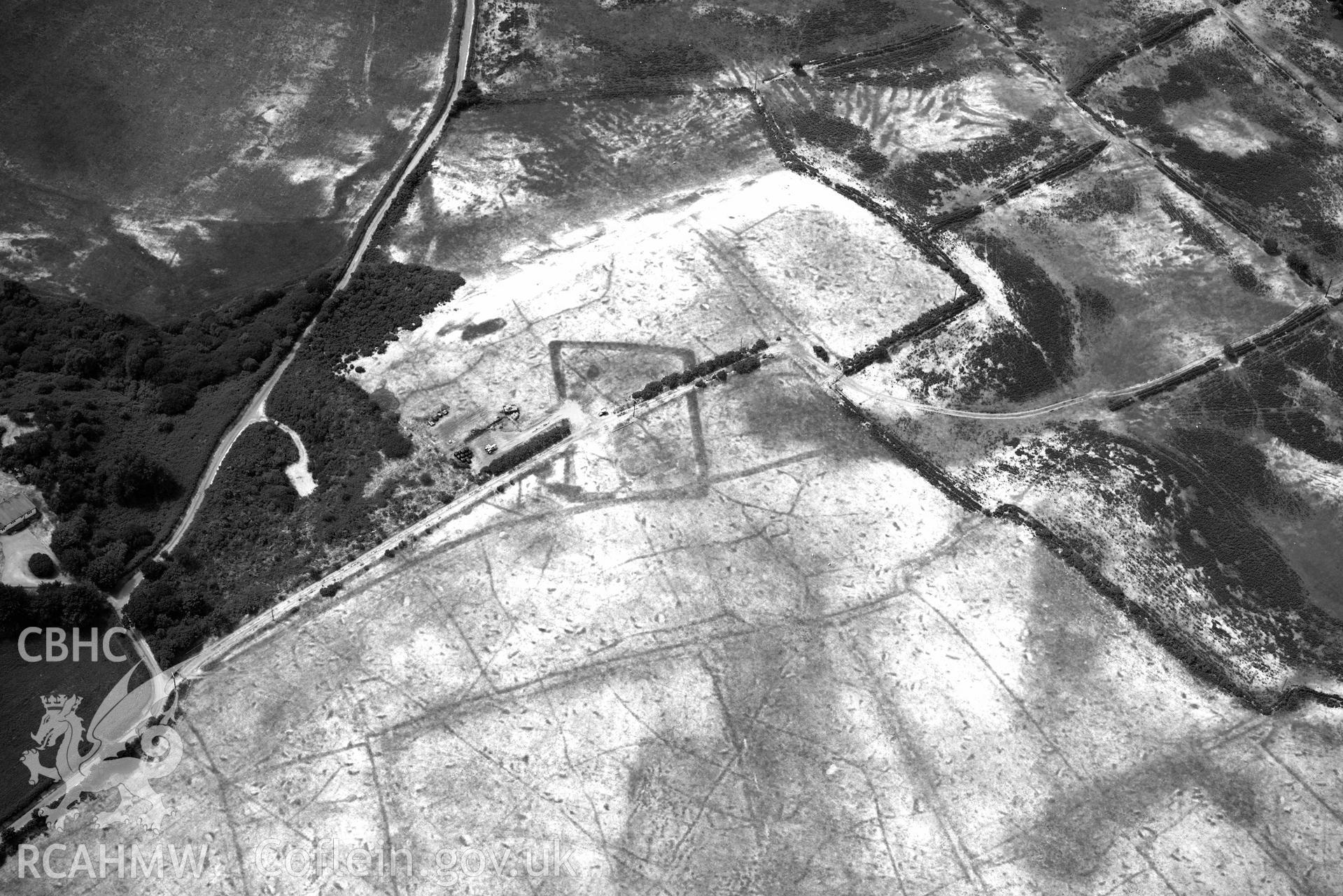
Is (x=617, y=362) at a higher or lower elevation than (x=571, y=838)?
higher

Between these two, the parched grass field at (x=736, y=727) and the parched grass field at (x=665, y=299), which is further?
the parched grass field at (x=665, y=299)

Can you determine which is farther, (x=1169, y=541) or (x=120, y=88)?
(x=120, y=88)

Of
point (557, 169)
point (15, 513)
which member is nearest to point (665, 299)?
point (557, 169)

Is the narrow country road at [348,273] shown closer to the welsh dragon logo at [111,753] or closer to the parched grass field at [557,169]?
the parched grass field at [557,169]

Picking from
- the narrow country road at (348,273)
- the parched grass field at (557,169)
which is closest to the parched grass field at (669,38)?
the narrow country road at (348,273)

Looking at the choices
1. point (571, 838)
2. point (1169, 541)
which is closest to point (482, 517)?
point (571, 838)

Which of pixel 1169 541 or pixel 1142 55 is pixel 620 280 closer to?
pixel 1169 541
